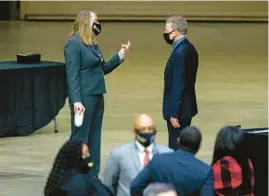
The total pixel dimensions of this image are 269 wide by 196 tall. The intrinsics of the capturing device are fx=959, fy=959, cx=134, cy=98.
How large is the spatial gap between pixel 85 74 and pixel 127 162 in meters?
2.98

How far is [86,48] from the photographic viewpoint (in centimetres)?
947

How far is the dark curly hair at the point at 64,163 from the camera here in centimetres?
625

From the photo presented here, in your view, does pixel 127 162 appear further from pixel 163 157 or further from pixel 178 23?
pixel 178 23

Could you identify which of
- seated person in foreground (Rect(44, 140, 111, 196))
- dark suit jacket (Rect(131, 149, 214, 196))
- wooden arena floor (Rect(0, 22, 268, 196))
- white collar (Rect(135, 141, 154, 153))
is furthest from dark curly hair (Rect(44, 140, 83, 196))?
wooden arena floor (Rect(0, 22, 268, 196))

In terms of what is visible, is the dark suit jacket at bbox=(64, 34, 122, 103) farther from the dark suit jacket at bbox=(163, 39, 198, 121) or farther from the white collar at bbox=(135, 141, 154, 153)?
the white collar at bbox=(135, 141, 154, 153)

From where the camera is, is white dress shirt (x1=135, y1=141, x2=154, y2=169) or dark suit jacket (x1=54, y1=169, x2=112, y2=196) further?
white dress shirt (x1=135, y1=141, x2=154, y2=169)

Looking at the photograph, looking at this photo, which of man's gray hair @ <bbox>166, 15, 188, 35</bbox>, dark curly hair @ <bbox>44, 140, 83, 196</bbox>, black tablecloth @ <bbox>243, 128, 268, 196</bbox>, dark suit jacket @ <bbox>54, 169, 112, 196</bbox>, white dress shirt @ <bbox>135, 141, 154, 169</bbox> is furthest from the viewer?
man's gray hair @ <bbox>166, 15, 188, 35</bbox>

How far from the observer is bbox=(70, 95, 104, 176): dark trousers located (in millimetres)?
9508

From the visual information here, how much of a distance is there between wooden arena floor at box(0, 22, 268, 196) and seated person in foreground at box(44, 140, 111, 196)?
3.38m

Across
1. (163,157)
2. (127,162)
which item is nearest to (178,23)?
(127,162)

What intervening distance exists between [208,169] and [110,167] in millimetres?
735

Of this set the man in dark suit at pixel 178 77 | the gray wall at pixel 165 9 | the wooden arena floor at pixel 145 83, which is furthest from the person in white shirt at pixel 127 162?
the gray wall at pixel 165 9

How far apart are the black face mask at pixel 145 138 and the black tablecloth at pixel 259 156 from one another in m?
1.12

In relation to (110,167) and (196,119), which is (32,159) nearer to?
(196,119)
